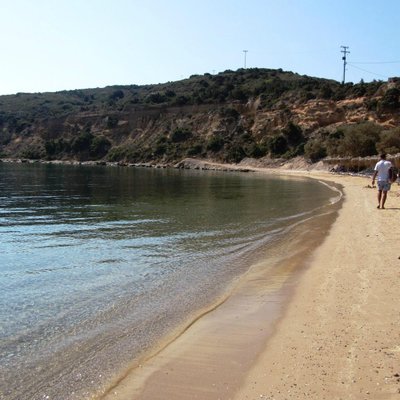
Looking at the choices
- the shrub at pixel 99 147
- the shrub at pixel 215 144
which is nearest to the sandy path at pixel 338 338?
the shrub at pixel 215 144

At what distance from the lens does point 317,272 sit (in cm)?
971

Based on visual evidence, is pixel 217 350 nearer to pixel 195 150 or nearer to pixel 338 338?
pixel 338 338

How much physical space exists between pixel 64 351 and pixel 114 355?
27.4 inches

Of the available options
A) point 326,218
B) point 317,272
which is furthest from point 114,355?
point 326,218

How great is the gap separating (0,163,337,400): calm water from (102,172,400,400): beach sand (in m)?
0.56

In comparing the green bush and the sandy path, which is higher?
the green bush

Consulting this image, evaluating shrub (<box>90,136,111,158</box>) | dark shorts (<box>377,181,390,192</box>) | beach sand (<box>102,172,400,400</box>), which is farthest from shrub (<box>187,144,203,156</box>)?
beach sand (<box>102,172,400,400</box>)

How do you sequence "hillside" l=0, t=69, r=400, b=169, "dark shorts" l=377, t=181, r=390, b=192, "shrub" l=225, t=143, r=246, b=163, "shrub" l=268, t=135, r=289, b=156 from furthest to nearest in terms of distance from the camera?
"shrub" l=225, t=143, r=246, b=163, "shrub" l=268, t=135, r=289, b=156, "hillside" l=0, t=69, r=400, b=169, "dark shorts" l=377, t=181, r=390, b=192

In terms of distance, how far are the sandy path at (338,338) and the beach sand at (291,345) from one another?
0.04 ft

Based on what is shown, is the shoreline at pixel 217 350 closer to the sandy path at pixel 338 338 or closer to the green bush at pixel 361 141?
the sandy path at pixel 338 338

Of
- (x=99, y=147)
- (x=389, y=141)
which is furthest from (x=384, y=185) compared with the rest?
(x=99, y=147)

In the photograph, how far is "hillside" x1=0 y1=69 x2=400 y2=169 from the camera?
7325 centimetres

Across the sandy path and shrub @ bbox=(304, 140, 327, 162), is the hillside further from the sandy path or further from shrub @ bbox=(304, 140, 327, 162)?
the sandy path

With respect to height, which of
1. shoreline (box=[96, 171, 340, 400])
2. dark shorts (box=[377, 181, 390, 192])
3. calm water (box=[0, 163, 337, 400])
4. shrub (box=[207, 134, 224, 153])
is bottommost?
calm water (box=[0, 163, 337, 400])
